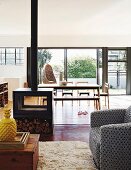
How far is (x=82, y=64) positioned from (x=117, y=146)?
8.15 metres

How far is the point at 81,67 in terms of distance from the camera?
35.8 feet

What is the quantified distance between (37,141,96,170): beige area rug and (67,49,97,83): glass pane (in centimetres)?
665

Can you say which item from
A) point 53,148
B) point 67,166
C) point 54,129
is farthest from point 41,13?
point 67,166

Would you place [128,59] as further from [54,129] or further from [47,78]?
[54,129]

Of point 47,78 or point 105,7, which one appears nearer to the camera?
point 105,7

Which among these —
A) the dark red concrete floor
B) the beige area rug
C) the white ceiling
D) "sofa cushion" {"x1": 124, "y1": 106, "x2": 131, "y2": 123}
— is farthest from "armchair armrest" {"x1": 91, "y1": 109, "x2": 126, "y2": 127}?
the white ceiling

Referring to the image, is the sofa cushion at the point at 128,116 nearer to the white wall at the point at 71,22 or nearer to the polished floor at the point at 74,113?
the polished floor at the point at 74,113

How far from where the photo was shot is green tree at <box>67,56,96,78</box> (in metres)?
10.8

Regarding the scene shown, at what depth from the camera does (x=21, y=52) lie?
10.7 meters

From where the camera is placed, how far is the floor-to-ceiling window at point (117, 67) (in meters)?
10.8

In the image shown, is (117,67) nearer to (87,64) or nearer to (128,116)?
(87,64)

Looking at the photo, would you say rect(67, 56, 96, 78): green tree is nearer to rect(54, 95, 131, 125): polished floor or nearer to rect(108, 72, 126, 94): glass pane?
rect(108, 72, 126, 94): glass pane

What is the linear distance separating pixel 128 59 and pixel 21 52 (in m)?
4.13

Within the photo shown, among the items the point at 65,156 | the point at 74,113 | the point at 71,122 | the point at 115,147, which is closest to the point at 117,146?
the point at 115,147
